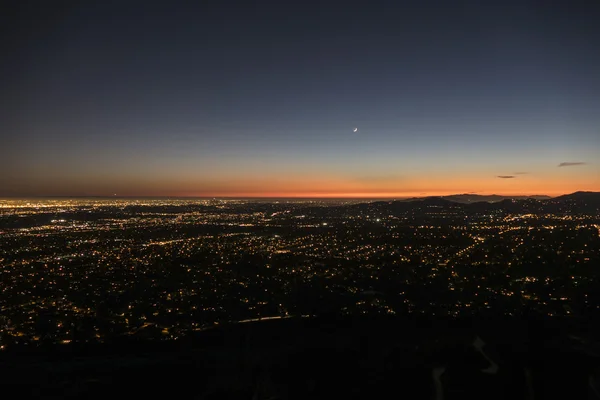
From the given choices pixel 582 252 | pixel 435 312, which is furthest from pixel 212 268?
pixel 582 252

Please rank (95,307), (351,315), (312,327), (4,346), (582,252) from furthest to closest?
(582,252)
(95,307)
(351,315)
(312,327)
(4,346)

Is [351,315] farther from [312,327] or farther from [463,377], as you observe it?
[463,377]

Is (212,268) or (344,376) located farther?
(212,268)

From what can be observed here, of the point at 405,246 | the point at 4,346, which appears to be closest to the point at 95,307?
the point at 4,346

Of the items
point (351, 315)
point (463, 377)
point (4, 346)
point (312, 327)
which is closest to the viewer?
point (463, 377)

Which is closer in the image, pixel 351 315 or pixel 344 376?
→ pixel 344 376

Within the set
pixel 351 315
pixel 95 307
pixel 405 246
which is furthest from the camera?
pixel 405 246

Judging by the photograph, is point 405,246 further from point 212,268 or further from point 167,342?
point 167,342
